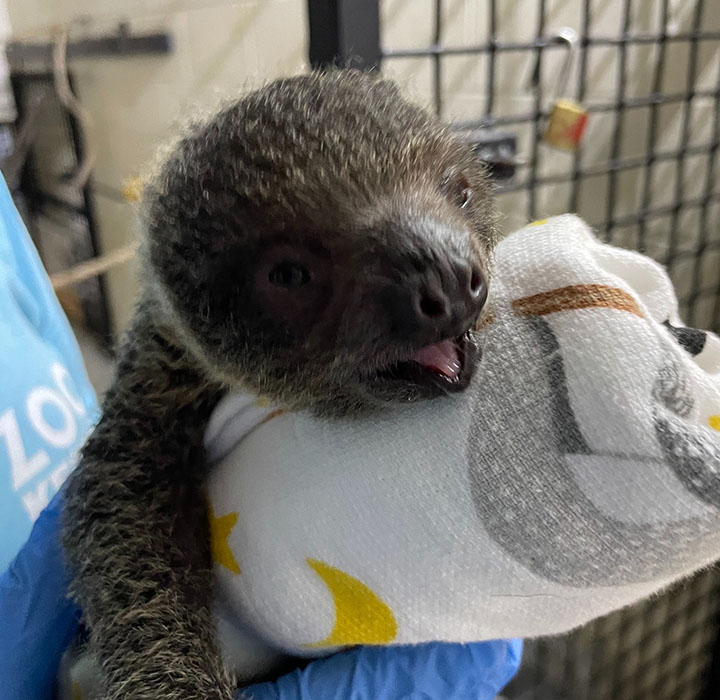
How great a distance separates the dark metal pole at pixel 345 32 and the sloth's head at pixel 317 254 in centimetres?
22

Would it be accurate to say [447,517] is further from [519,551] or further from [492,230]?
[492,230]

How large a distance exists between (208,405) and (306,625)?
0.22 m

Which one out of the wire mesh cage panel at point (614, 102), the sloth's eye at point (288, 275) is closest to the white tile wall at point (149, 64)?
the wire mesh cage panel at point (614, 102)

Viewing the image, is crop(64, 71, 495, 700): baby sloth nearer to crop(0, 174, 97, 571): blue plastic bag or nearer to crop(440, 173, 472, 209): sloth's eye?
crop(440, 173, 472, 209): sloth's eye

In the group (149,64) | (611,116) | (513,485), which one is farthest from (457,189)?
(149,64)

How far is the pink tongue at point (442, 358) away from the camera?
442 millimetres

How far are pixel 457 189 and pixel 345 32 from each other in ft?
0.90

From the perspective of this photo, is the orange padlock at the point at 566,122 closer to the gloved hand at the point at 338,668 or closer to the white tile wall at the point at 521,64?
the white tile wall at the point at 521,64

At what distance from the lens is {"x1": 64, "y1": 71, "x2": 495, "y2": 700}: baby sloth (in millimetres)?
433

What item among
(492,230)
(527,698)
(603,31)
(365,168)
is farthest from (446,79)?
(527,698)

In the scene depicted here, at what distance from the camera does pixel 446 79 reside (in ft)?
4.38

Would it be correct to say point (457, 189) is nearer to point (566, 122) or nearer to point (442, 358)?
point (442, 358)

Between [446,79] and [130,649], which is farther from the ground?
[446,79]

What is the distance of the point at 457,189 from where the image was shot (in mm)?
564
